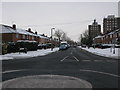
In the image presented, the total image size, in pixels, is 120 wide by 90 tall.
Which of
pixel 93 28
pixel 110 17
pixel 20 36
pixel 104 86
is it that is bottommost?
pixel 104 86

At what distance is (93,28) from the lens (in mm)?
164500

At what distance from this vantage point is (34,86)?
21.4 ft

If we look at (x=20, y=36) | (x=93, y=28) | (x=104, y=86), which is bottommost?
(x=104, y=86)

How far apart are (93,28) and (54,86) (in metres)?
163

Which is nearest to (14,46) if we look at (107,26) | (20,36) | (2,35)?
(2,35)

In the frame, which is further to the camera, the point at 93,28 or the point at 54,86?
the point at 93,28

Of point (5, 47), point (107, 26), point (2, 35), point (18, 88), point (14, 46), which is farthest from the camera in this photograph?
point (107, 26)

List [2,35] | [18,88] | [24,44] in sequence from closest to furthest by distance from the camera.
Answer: [18,88]
[24,44]
[2,35]

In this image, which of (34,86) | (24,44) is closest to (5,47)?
(24,44)

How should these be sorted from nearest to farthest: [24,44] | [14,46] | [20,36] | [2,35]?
1. [14,46]
2. [24,44]
3. [2,35]
4. [20,36]

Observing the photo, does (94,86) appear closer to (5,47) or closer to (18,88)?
(18,88)

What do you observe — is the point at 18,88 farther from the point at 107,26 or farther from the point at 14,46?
the point at 107,26

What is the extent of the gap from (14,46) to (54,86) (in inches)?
1066

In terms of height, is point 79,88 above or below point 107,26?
below
